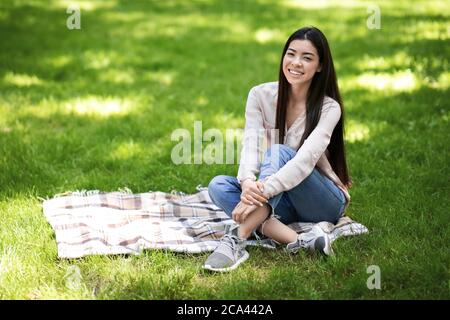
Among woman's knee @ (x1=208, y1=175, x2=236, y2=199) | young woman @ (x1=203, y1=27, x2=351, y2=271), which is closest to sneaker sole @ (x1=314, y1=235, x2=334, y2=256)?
young woman @ (x1=203, y1=27, x2=351, y2=271)

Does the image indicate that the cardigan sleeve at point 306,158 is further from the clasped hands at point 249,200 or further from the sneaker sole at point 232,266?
the sneaker sole at point 232,266

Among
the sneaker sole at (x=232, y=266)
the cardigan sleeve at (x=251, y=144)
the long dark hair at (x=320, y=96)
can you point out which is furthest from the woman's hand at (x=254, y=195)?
the long dark hair at (x=320, y=96)

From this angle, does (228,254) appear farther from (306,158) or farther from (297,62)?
Answer: (297,62)

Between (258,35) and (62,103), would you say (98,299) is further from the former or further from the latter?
(258,35)

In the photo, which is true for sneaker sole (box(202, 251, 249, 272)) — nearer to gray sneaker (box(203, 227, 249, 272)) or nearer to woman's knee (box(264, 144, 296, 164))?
gray sneaker (box(203, 227, 249, 272))

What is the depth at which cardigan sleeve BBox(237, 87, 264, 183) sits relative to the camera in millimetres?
3350

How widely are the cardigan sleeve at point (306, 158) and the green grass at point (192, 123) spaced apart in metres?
0.39

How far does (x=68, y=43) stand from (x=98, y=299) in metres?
A: 5.24

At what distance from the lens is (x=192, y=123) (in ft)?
17.4

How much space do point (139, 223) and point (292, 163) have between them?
3.39 feet

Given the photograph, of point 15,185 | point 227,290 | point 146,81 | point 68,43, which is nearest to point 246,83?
point 146,81

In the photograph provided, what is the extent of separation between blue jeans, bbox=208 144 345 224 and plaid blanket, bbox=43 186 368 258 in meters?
0.07

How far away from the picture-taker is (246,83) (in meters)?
6.34

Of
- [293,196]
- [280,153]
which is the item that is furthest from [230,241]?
[280,153]
